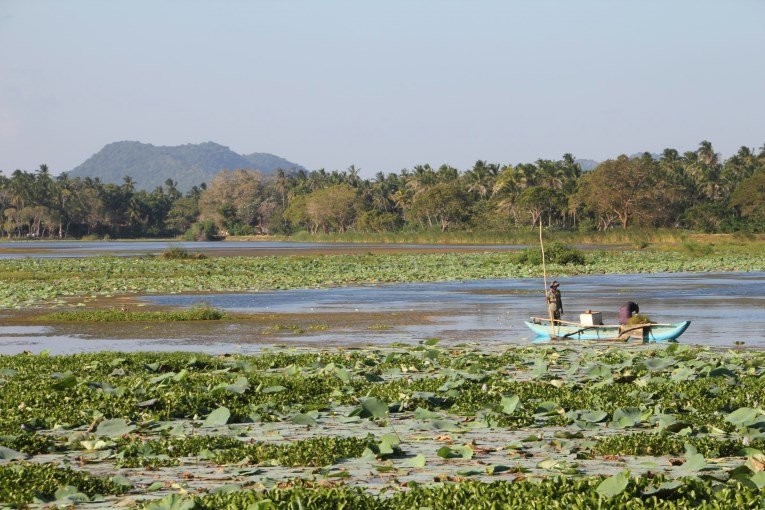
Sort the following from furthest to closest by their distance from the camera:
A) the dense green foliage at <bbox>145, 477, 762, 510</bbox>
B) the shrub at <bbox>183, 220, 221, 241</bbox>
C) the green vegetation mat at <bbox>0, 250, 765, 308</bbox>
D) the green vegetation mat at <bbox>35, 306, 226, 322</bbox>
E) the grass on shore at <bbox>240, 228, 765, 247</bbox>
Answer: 1. the shrub at <bbox>183, 220, 221, 241</bbox>
2. the grass on shore at <bbox>240, 228, 765, 247</bbox>
3. the green vegetation mat at <bbox>0, 250, 765, 308</bbox>
4. the green vegetation mat at <bbox>35, 306, 226, 322</bbox>
5. the dense green foliage at <bbox>145, 477, 762, 510</bbox>

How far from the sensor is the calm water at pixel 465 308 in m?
23.3

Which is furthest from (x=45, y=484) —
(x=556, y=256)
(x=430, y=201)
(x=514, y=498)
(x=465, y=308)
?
(x=430, y=201)

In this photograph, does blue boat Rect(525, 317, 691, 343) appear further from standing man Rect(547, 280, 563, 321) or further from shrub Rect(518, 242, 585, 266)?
shrub Rect(518, 242, 585, 266)

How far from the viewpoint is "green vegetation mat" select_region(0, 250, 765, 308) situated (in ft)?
140

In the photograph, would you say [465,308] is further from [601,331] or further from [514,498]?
[514,498]

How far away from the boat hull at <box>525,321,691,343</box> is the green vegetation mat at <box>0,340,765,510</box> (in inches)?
176

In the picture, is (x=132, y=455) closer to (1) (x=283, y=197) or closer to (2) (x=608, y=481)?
(2) (x=608, y=481)

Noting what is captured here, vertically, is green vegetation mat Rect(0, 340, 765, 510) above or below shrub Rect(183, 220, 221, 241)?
below

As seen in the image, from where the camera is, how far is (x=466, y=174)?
159125 mm

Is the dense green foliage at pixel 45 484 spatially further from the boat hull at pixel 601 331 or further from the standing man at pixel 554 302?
the standing man at pixel 554 302

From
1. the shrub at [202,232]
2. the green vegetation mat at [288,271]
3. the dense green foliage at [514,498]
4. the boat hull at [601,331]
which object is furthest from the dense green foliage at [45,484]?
the shrub at [202,232]

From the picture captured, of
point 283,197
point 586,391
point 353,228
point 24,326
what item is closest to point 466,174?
point 353,228

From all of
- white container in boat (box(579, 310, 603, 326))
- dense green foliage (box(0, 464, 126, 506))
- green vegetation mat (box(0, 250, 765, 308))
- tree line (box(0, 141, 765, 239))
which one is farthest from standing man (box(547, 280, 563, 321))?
tree line (box(0, 141, 765, 239))

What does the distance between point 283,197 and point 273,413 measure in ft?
582
